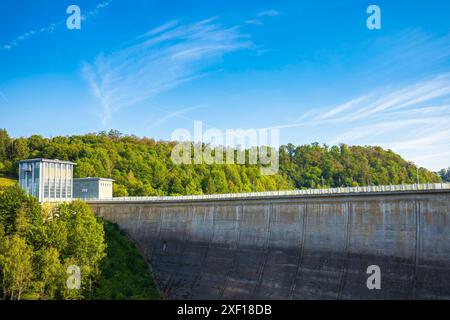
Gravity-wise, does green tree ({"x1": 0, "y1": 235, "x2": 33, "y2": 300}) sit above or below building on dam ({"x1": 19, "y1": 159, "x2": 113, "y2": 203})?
below

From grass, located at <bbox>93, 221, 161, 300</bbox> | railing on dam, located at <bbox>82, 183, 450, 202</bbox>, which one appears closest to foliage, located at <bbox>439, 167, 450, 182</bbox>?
railing on dam, located at <bbox>82, 183, 450, 202</bbox>

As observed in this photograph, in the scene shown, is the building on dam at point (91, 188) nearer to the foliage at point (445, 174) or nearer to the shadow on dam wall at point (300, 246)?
the shadow on dam wall at point (300, 246)

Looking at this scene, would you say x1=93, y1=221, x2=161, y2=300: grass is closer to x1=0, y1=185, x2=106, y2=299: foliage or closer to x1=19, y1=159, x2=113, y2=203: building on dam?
x1=0, y1=185, x2=106, y2=299: foliage

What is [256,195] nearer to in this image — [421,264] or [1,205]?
[421,264]

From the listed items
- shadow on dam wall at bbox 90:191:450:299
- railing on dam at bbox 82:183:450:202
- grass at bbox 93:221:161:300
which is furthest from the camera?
grass at bbox 93:221:161:300
